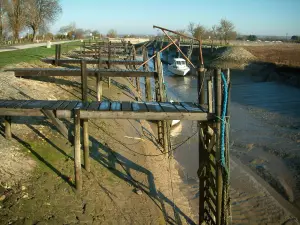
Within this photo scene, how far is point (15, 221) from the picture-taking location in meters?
5.88

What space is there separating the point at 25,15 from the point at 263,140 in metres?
41.0

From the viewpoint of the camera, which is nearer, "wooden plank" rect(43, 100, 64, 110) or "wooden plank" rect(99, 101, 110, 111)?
"wooden plank" rect(99, 101, 110, 111)

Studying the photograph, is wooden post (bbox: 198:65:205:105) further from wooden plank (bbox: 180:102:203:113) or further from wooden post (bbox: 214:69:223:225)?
wooden post (bbox: 214:69:223:225)

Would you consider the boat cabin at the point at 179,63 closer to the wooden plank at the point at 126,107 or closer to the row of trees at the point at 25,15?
the row of trees at the point at 25,15

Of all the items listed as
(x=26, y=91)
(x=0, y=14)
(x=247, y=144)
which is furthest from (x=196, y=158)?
(x=0, y=14)

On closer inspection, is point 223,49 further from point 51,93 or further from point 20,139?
point 20,139

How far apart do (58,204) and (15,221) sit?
41.5 inches

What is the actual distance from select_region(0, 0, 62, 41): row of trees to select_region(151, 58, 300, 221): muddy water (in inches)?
1069

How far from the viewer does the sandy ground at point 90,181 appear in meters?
6.56

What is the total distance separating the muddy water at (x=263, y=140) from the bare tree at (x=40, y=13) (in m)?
31.3

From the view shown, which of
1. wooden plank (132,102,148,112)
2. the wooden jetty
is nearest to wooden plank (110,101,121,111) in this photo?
the wooden jetty

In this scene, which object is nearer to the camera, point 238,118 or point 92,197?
point 92,197

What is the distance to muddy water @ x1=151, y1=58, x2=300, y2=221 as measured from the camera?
10383 mm

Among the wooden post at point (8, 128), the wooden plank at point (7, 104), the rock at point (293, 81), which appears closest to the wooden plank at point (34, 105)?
the wooden plank at point (7, 104)
